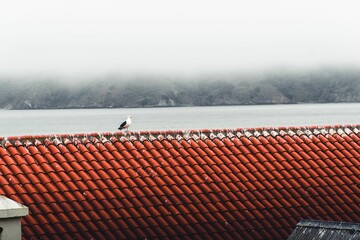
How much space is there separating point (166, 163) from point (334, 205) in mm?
4170

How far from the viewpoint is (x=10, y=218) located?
13.7m

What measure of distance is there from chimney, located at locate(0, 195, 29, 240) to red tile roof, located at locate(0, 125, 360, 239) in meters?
3.47

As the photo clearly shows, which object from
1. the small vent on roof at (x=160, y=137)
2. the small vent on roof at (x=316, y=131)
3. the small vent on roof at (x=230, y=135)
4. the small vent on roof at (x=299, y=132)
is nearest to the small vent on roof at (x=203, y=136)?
the small vent on roof at (x=230, y=135)

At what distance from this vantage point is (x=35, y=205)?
1819cm

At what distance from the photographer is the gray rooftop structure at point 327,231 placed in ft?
44.3

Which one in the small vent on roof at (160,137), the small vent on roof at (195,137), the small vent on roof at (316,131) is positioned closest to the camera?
the small vent on roof at (160,137)

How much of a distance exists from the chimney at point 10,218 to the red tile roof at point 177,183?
347cm

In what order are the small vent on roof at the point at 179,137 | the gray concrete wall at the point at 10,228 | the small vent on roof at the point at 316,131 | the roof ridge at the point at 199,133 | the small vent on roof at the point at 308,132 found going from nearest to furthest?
the gray concrete wall at the point at 10,228 < the roof ridge at the point at 199,133 < the small vent on roof at the point at 179,137 < the small vent on roof at the point at 308,132 < the small vent on roof at the point at 316,131

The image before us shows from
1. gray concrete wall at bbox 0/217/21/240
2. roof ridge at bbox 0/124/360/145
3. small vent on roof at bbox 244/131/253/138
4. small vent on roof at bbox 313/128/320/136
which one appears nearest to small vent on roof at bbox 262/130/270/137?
roof ridge at bbox 0/124/360/145

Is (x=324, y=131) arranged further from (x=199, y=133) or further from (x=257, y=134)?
(x=199, y=133)

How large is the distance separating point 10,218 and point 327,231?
16.8 feet

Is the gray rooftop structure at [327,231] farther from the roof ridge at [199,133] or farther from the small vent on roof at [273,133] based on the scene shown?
the small vent on roof at [273,133]

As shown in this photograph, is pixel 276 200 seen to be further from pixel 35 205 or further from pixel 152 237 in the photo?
pixel 35 205

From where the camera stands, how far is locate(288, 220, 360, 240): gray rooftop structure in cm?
1351
